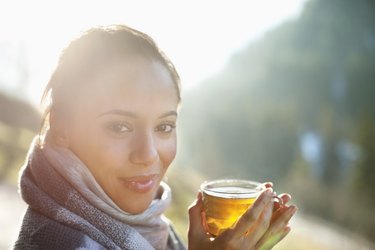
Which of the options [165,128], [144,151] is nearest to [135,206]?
[144,151]

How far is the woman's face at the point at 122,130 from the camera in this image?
1869 mm

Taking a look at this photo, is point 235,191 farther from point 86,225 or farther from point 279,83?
point 279,83

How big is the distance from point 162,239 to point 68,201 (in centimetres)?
57

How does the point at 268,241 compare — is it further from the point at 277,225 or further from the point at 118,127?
the point at 118,127

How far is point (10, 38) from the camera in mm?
20625

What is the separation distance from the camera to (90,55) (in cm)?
193

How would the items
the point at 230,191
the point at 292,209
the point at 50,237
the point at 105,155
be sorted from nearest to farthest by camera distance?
1. the point at 50,237
2. the point at 105,155
3. the point at 292,209
4. the point at 230,191

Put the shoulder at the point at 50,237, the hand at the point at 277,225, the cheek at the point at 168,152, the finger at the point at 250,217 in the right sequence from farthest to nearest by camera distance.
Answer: the cheek at the point at 168,152 → the hand at the point at 277,225 → the finger at the point at 250,217 → the shoulder at the point at 50,237

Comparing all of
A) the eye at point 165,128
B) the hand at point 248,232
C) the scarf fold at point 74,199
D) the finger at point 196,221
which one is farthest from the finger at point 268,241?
the eye at point 165,128

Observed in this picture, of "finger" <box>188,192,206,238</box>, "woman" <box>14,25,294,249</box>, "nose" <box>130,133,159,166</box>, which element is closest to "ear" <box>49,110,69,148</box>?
"woman" <box>14,25,294,249</box>

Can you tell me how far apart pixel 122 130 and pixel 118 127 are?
0.07 feet

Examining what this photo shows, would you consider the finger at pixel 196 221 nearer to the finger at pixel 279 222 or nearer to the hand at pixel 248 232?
the hand at pixel 248 232

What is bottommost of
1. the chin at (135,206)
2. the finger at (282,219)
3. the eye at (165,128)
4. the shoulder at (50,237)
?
the shoulder at (50,237)

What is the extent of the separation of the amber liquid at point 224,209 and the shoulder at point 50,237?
522 mm
